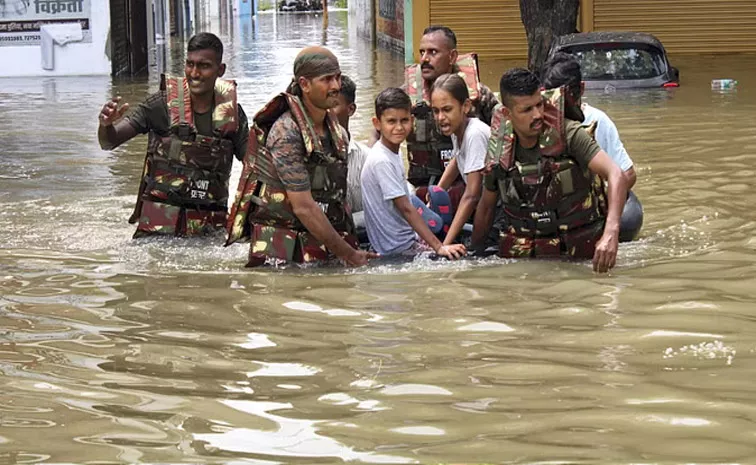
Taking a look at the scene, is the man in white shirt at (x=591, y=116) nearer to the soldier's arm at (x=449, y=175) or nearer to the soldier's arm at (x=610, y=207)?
the soldier's arm at (x=610, y=207)

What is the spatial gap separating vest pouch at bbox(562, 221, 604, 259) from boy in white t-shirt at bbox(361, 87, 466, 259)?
23.9 inches

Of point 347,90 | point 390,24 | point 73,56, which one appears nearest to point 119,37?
point 73,56

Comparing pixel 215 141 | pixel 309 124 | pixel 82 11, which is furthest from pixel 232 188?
pixel 82 11

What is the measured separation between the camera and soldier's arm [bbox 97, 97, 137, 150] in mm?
8094

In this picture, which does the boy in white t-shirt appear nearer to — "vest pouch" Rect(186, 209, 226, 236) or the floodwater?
the floodwater

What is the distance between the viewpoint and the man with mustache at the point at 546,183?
7.26m

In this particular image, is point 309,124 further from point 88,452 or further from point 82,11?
point 82,11

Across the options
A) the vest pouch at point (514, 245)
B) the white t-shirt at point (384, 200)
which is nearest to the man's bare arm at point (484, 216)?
the vest pouch at point (514, 245)

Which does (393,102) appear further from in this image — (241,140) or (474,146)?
(241,140)

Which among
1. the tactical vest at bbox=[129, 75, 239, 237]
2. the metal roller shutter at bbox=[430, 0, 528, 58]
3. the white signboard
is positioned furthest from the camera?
the metal roller shutter at bbox=[430, 0, 528, 58]

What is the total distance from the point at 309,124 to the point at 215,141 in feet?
4.03

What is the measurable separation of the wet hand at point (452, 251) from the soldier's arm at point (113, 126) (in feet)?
6.78

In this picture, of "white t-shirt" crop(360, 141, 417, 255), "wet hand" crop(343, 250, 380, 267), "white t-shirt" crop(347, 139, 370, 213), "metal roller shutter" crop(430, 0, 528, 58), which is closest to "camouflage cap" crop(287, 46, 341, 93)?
"white t-shirt" crop(360, 141, 417, 255)

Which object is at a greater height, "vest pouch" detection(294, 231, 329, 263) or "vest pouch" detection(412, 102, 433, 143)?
"vest pouch" detection(412, 102, 433, 143)
